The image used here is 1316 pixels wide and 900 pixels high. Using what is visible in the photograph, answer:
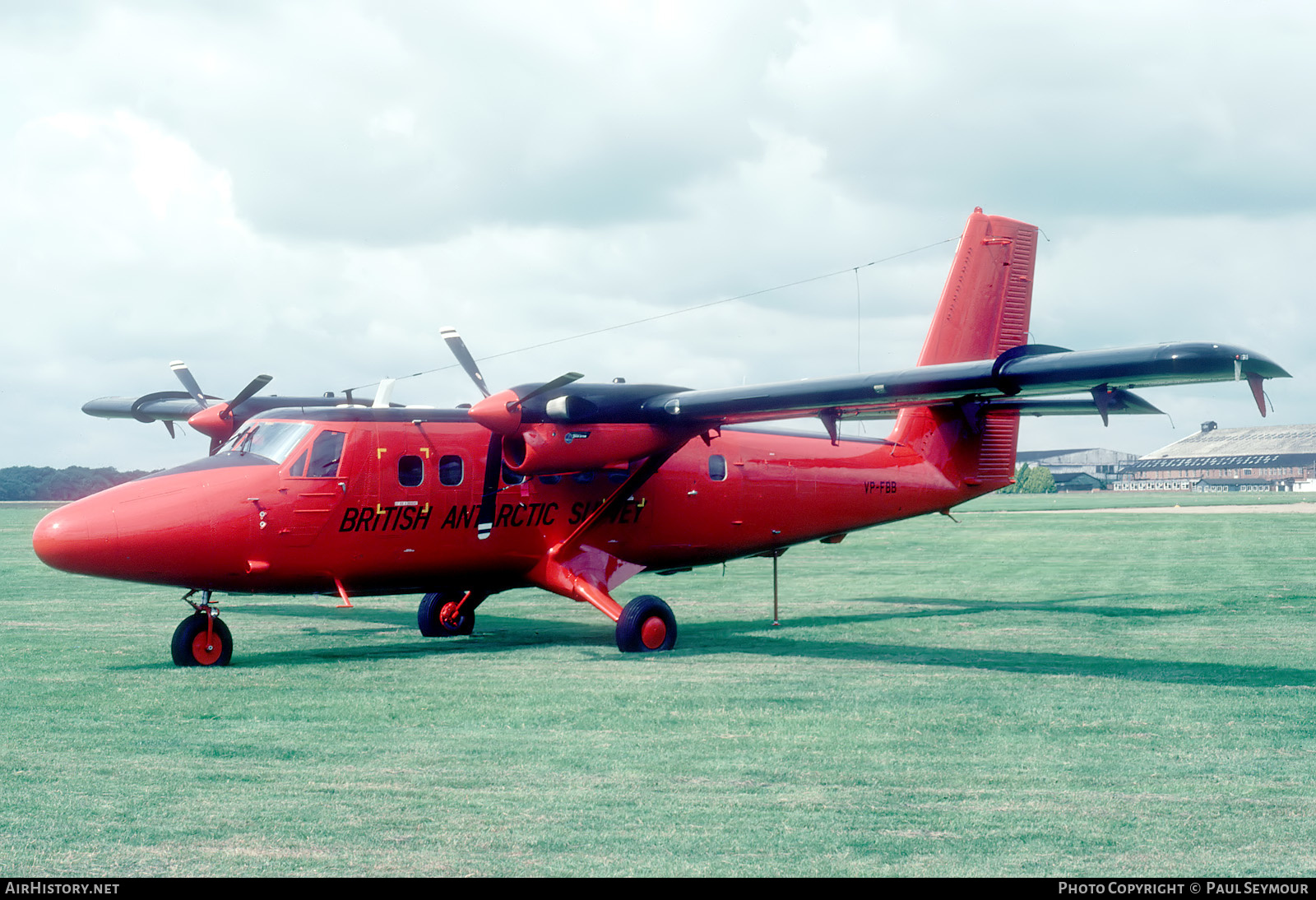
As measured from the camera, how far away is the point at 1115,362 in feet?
39.5

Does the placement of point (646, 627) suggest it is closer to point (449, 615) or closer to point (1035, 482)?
point (449, 615)

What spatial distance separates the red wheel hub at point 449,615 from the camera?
60.5 ft

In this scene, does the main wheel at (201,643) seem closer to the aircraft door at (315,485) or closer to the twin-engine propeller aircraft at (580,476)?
the twin-engine propeller aircraft at (580,476)

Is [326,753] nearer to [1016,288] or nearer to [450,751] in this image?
[450,751]

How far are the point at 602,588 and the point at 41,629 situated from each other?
8.77 m

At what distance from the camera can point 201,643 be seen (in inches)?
577

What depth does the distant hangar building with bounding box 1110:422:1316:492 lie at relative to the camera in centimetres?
17525

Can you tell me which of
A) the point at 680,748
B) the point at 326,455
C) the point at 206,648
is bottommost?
the point at 680,748

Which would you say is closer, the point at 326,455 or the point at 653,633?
the point at 326,455

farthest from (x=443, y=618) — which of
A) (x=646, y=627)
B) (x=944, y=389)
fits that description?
(x=944, y=389)

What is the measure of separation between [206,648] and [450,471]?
3809 millimetres

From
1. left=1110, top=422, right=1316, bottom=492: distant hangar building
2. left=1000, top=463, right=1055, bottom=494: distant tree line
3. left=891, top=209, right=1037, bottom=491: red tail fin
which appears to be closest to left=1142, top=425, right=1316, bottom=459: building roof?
left=1110, top=422, right=1316, bottom=492: distant hangar building

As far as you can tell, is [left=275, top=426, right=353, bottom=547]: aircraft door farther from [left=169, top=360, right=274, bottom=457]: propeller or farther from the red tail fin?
the red tail fin
